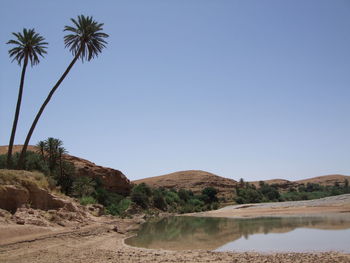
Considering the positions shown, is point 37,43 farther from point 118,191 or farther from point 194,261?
point 118,191

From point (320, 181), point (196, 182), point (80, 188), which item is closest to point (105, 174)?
point (80, 188)

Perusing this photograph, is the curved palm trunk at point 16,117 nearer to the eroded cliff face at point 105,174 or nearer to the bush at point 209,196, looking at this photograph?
the eroded cliff face at point 105,174

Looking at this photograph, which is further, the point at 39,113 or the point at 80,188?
the point at 80,188

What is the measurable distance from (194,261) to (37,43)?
1084 inches

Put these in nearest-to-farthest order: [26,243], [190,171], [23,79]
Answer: [26,243], [23,79], [190,171]

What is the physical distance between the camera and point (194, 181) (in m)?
126

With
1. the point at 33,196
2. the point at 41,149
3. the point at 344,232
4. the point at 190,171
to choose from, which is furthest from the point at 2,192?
the point at 190,171

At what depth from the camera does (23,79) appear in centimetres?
3288

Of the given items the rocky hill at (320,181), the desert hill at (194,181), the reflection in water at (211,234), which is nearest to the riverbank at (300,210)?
the reflection in water at (211,234)

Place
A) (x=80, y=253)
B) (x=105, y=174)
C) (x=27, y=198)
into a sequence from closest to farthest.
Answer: (x=80, y=253) < (x=27, y=198) < (x=105, y=174)

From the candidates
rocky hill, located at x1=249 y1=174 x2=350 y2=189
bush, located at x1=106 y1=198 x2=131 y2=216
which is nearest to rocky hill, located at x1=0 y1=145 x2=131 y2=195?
bush, located at x1=106 y1=198 x2=131 y2=216

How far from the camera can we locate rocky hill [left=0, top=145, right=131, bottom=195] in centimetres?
6153

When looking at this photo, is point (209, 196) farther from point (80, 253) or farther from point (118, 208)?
point (80, 253)

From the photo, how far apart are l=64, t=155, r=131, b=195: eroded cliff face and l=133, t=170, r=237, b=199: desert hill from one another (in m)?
46.8
